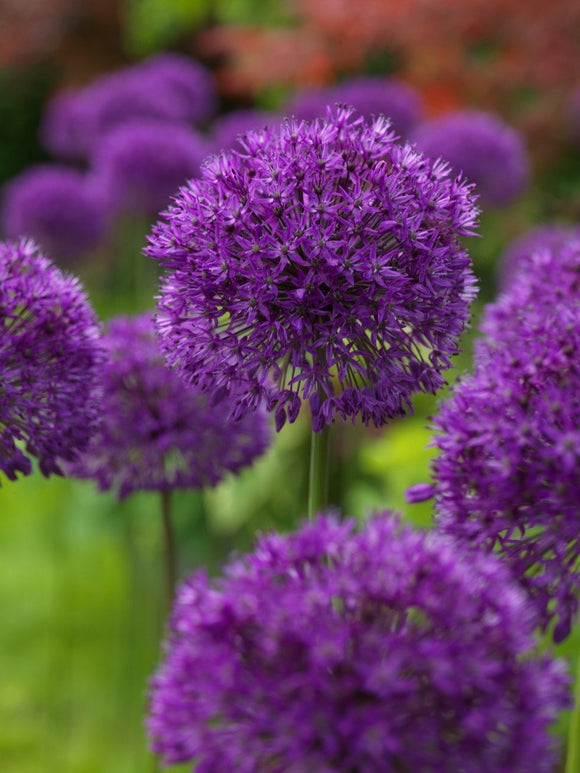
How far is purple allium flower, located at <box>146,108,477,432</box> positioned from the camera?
4.00 feet

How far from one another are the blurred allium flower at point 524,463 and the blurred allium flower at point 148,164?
2.04 m

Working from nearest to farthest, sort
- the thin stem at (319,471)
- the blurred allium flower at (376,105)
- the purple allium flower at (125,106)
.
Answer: the thin stem at (319,471) < the blurred allium flower at (376,105) < the purple allium flower at (125,106)

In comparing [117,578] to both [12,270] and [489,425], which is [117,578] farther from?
[489,425]

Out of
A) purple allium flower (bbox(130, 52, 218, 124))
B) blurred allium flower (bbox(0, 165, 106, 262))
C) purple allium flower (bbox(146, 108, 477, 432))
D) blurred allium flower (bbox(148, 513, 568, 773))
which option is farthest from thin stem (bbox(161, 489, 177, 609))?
purple allium flower (bbox(130, 52, 218, 124))

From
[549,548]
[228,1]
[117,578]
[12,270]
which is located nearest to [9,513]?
[117,578]

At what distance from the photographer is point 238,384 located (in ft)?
4.25

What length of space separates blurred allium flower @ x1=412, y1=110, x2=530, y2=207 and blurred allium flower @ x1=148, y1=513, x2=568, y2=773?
219cm

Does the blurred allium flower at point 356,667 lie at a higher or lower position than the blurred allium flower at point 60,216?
lower

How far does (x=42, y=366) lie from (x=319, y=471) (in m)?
0.38

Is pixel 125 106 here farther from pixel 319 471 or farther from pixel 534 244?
pixel 319 471

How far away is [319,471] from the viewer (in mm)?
1295

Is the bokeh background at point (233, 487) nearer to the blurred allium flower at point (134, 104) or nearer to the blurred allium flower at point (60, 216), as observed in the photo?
the blurred allium flower at point (60, 216)

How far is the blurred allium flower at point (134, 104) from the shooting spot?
3.70 meters

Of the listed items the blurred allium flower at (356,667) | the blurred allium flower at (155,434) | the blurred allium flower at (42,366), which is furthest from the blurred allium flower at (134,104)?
the blurred allium flower at (356,667)
